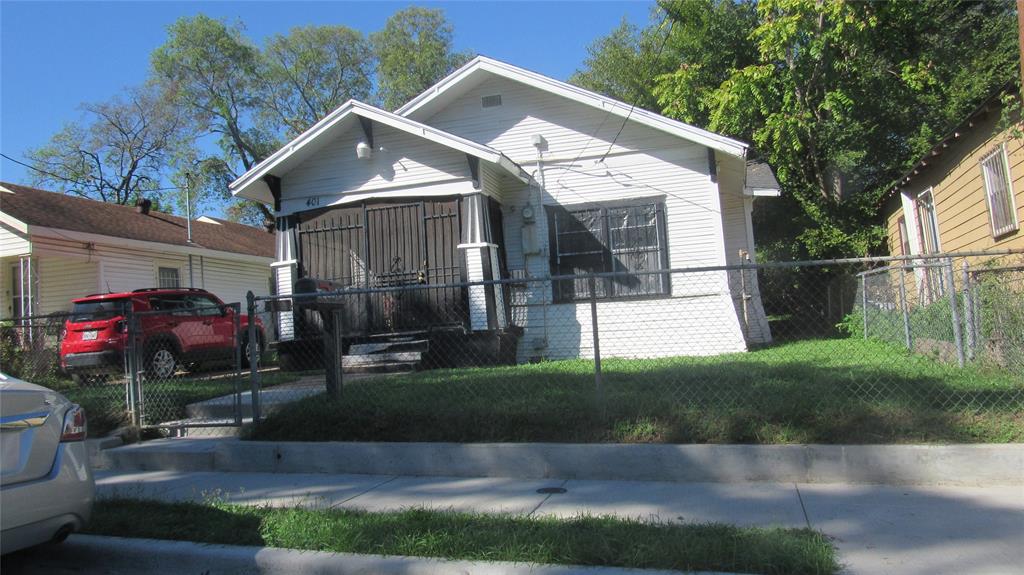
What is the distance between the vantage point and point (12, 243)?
15.1m

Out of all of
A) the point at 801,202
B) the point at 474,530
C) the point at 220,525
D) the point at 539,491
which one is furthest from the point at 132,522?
the point at 801,202

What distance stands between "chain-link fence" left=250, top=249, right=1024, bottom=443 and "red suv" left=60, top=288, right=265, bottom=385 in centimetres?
181

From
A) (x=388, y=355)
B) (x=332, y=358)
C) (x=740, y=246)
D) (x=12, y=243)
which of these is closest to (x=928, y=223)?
(x=740, y=246)

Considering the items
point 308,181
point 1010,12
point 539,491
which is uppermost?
point 1010,12

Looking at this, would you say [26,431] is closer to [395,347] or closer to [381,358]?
[381,358]

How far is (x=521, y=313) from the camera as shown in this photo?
11.7 m

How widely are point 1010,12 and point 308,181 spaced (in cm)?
1820

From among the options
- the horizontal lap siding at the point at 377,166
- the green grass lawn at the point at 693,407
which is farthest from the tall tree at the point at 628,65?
the green grass lawn at the point at 693,407

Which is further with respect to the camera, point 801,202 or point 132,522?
point 801,202

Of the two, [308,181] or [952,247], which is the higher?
[308,181]

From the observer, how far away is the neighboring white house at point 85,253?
15.2 m

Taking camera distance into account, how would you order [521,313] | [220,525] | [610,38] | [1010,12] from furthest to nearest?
[610,38] < [1010,12] < [521,313] < [220,525]

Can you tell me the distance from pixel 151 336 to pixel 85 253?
22.5ft

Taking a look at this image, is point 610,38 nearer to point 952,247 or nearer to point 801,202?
point 801,202
